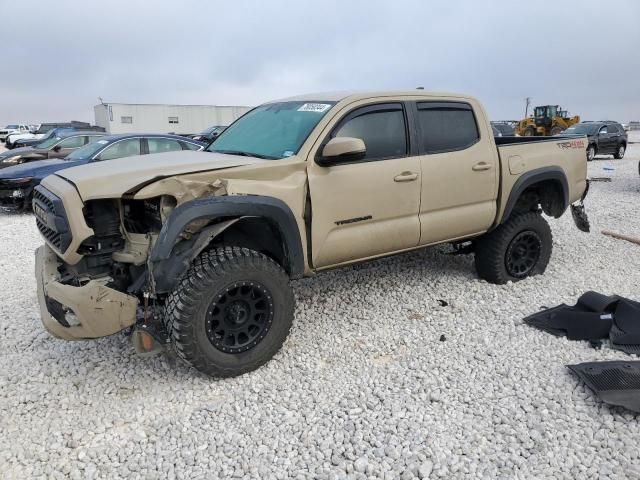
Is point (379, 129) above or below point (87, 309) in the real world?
above

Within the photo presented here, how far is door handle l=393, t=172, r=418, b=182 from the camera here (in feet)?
13.4

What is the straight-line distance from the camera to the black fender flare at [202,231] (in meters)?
3.10

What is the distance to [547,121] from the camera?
28.6 meters

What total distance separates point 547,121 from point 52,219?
30073 mm

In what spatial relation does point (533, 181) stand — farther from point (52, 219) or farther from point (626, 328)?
point (52, 219)

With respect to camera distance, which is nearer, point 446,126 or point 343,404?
point 343,404

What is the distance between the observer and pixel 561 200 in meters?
5.41

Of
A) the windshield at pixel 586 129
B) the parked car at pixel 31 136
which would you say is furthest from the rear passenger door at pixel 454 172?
the parked car at pixel 31 136

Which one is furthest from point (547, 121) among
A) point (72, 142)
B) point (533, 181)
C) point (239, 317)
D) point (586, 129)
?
point (239, 317)

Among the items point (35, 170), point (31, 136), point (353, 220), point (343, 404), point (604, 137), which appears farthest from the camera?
point (31, 136)

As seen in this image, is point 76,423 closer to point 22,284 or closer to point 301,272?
→ point 301,272

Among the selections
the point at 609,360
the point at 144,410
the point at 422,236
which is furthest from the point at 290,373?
the point at 609,360

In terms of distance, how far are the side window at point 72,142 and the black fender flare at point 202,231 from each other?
10935 mm

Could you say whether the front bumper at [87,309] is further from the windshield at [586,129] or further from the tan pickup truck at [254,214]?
the windshield at [586,129]
